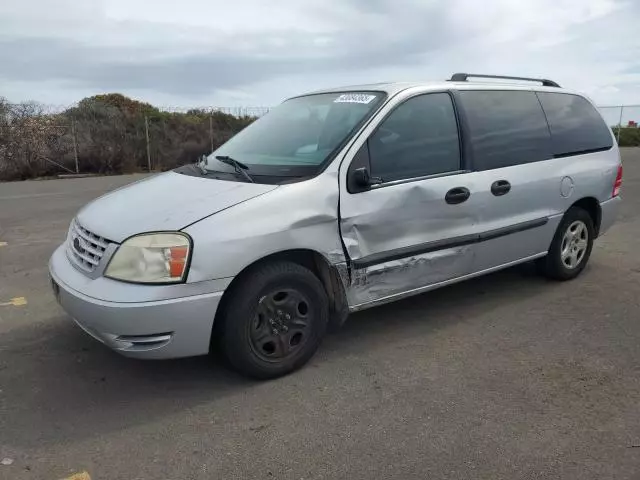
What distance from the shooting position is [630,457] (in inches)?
104

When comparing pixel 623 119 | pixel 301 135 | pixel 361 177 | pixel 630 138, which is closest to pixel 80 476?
pixel 361 177

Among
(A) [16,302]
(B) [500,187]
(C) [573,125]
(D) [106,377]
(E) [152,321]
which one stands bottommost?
(D) [106,377]

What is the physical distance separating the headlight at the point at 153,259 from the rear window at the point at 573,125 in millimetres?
3341

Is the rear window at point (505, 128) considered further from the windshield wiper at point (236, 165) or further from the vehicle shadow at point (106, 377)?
the windshield wiper at point (236, 165)

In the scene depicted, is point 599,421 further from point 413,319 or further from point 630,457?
point 413,319

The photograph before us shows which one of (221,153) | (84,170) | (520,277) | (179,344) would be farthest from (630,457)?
(84,170)

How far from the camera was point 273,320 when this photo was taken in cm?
332

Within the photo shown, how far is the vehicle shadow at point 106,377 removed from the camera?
9.80 feet

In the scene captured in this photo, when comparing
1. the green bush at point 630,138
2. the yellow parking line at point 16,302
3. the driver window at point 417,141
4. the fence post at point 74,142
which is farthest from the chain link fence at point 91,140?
the green bush at point 630,138

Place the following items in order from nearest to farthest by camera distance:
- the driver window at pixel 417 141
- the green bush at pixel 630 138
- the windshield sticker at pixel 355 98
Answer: the driver window at pixel 417 141
the windshield sticker at pixel 355 98
the green bush at pixel 630 138

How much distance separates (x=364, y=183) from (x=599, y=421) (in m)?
1.83

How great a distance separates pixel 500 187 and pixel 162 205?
2.47 metres

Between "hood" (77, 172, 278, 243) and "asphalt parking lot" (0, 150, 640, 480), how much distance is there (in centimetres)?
93

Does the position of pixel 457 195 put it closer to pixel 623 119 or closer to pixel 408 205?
pixel 408 205
